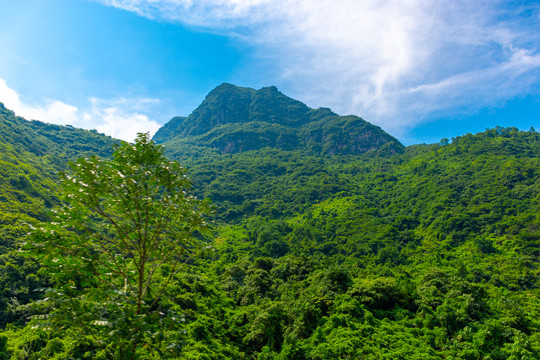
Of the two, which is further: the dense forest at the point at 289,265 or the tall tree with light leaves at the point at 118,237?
the dense forest at the point at 289,265

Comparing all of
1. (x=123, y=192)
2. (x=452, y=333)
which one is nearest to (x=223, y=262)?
(x=452, y=333)

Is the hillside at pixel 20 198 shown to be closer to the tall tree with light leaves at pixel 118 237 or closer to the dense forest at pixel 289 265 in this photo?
the dense forest at pixel 289 265

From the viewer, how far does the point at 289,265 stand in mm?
40969

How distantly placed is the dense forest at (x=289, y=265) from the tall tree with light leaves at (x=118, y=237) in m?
0.04

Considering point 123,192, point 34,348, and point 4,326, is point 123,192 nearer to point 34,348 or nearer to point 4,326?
point 34,348

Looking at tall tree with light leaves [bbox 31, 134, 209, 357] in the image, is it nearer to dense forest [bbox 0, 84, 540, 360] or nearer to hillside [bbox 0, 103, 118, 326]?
dense forest [bbox 0, 84, 540, 360]

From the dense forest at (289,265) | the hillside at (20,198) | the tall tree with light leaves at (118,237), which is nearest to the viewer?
the tall tree with light leaves at (118,237)

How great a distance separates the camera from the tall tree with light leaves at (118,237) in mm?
4680

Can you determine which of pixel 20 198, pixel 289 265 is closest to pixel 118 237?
pixel 289 265

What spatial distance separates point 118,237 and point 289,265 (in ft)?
122

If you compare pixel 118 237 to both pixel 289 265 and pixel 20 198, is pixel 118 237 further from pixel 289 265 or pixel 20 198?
pixel 20 198

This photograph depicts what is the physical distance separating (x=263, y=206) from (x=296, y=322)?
6974cm

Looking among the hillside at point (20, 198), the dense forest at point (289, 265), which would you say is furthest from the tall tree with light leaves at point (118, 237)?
the hillside at point (20, 198)

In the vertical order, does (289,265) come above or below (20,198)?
below
